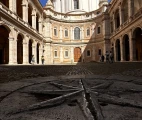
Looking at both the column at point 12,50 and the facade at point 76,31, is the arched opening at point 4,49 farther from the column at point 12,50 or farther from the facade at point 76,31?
the column at point 12,50

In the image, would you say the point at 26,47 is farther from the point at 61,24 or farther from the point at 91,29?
the point at 91,29

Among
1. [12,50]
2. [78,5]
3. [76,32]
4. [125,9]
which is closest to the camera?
[12,50]

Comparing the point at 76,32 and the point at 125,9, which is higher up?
the point at 125,9

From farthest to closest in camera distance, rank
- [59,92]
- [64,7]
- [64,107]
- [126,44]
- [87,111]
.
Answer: [64,7]
[126,44]
[59,92]
[64,107]
[87,111]

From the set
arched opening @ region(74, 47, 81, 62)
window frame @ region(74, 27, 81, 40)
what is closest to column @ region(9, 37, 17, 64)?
arched opening @ region(74, 47, 81, 62)

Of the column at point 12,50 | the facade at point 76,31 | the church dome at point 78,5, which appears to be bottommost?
the column at point 12,50

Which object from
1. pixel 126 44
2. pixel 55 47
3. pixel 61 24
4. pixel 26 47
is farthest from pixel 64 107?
pixel 61 24

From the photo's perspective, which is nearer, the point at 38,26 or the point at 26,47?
the point at 26,47

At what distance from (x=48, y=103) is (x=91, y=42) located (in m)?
31.2

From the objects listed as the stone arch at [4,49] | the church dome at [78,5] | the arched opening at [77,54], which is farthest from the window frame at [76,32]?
the stone arch at [4,49]

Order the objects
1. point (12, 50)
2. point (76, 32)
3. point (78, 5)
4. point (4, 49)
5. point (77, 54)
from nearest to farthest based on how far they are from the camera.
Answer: point (12, 50) < point (4, 49) < point (77, 54) < point (76, 32) < point (78, 5)

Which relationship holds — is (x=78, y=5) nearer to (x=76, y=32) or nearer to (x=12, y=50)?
(x=76, y=32)

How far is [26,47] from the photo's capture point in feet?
58.1

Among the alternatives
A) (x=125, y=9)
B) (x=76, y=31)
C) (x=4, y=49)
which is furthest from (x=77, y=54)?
(x=4, y=49)
